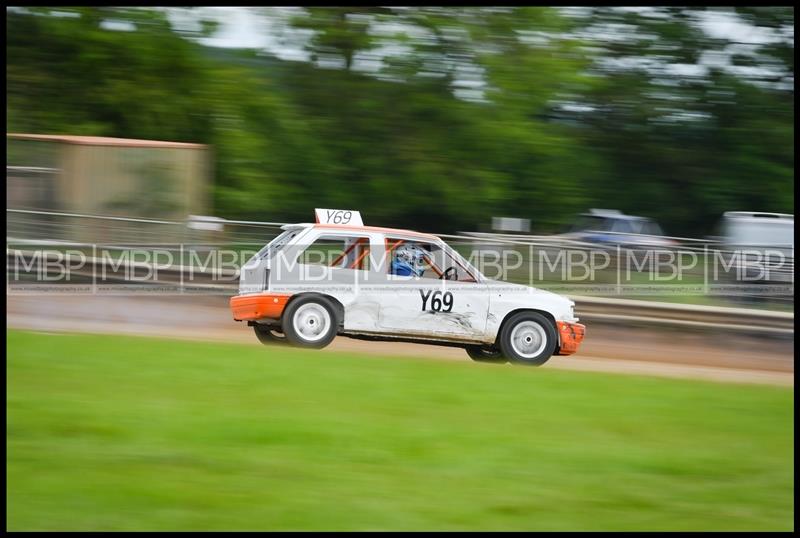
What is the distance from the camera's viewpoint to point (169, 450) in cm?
536

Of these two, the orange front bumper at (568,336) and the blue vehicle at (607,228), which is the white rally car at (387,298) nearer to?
the orange front bumper at (568,336)

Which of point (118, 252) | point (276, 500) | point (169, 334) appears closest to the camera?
point (276, 500)

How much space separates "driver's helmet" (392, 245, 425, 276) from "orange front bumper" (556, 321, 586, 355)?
171 cm

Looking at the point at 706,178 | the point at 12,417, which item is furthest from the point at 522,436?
the point at 706,178

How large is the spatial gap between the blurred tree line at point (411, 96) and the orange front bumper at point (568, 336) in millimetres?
8714

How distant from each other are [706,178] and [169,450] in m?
19.0

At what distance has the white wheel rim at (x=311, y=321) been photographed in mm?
9992

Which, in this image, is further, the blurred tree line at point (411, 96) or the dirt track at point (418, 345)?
the blurred tree line at point (411, 96)

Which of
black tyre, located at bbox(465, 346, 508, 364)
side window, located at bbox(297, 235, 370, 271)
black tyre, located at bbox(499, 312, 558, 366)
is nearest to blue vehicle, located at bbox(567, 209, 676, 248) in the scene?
black tyre, located at bbox(465, 346, 508, 364)

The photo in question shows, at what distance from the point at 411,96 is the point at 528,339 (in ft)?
31.7

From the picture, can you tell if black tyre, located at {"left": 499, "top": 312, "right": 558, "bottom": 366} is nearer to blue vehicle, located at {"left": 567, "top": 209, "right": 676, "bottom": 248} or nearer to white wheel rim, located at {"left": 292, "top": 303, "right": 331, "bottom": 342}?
white wheel rim, located at {"left": 292, "top": 303, "right": 331, "bottom": 342}

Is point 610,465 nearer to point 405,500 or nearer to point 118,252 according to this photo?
point 405,500

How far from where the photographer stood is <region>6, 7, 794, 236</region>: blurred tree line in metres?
17.8

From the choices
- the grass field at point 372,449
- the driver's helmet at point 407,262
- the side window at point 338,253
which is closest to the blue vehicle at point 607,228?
the driver's helmet at point 407,262
